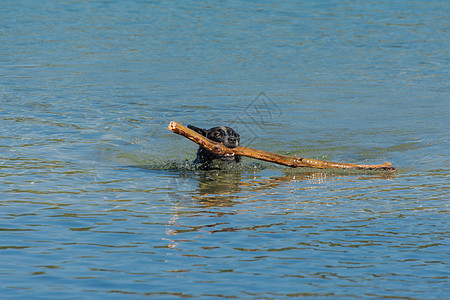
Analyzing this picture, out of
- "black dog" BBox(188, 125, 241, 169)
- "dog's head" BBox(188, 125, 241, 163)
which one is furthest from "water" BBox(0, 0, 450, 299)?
"dog's head" BBox(188, 125, 241, 163)

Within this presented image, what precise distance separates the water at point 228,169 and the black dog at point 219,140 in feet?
0.67

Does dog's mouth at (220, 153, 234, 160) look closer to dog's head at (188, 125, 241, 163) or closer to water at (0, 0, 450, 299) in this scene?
dog's head at (188, 125, 241, 163)

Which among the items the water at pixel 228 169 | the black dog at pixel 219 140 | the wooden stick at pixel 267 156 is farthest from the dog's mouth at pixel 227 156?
the wooden stick at pixel 267 156

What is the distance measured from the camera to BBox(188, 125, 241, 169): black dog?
36.6 feet

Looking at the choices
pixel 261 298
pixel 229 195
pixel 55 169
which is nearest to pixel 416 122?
pixel 229 195

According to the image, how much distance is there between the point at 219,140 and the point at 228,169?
2.29 feet

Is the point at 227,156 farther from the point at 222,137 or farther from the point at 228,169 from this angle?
the point at 222,137

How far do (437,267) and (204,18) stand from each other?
2553 centimetres

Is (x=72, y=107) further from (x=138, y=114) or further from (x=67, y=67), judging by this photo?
(x=67, y=67)

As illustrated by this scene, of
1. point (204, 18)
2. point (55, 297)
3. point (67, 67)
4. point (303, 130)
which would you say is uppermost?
point (204, 18)

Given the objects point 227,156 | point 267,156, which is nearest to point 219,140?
point 227,156

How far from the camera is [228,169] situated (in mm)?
11656

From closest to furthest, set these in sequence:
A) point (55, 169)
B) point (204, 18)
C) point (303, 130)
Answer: point (55, 169), point (303, 130), point (204, 18)

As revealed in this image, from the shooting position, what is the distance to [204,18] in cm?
Answer: 3100
